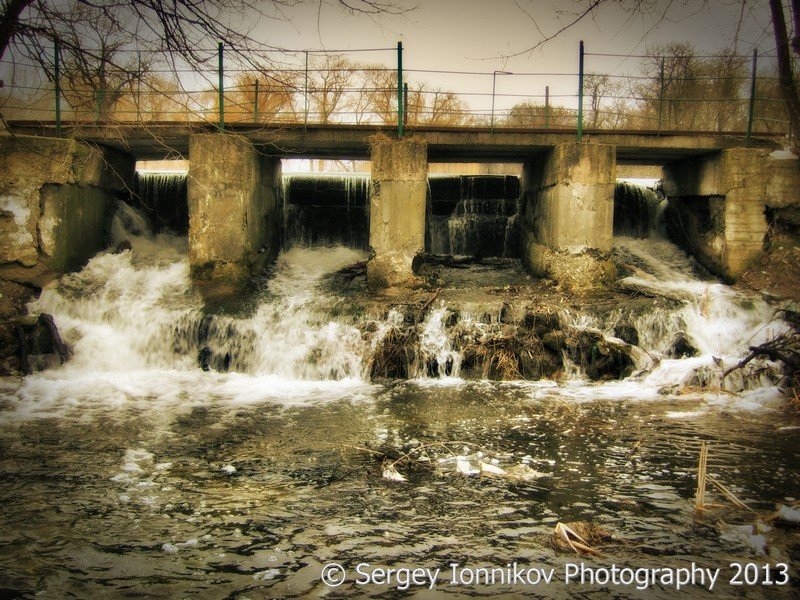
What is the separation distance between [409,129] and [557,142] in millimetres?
2730

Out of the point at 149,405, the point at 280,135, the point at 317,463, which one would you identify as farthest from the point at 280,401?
the point at 280,135

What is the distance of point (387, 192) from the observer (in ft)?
35.9

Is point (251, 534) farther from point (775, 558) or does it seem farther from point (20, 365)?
point (20, 365)

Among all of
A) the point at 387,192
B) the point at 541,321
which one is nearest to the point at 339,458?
the point at 541,321

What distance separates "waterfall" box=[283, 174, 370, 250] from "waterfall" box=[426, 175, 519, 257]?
1626 mm

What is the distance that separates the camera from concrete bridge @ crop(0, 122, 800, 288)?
10.6m

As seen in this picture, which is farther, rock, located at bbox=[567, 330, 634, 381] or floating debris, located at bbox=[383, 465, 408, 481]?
rock, located at bbox=[567, 330, 634, 381]

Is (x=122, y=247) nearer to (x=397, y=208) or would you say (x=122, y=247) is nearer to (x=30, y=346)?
(x=30, y=346)

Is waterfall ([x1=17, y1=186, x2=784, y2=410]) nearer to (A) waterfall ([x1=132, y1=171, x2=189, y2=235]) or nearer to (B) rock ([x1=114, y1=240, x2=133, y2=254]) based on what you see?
(B) rock ([x1=114, y1=240, x2=133, y2=254])

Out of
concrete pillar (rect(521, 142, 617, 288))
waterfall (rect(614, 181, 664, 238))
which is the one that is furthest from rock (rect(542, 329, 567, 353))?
waterfall (rect(614, 181, 664, 238))

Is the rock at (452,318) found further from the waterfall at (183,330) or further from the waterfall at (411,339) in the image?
the waterfall at (183,330)

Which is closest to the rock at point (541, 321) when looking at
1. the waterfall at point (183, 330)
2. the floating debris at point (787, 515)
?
the waterfall at point (183, 330)

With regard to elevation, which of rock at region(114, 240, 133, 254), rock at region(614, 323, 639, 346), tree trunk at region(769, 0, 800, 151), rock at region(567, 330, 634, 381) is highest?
tree trunk at region(769, 0, 800, 151)

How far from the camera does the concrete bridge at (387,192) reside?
1059cm
